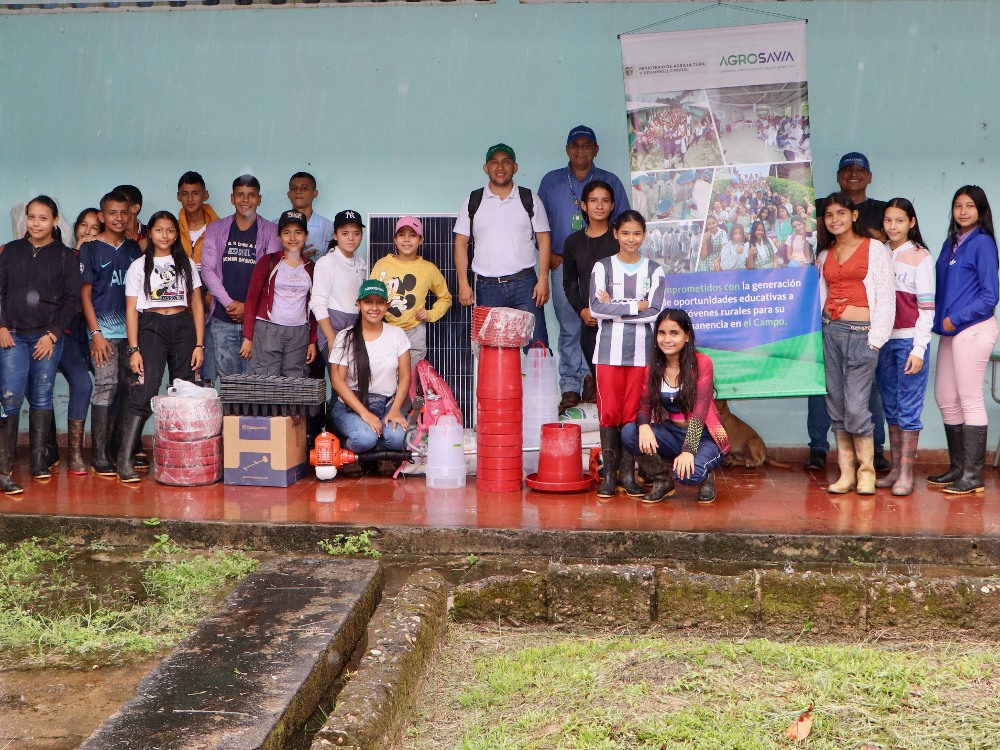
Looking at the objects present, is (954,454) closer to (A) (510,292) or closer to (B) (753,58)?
(B) (753,58)

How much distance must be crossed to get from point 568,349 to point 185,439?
2.86m

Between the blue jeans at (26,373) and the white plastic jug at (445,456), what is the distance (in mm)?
2563

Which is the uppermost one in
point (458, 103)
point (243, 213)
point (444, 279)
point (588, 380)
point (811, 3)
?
point (811, 3)

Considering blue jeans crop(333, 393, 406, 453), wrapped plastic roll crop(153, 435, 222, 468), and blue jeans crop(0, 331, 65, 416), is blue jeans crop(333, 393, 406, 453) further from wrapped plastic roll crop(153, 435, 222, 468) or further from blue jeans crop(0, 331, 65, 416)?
blue jeans crop(0, 331, 65, 416)

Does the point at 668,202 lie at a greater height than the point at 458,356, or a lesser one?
greater

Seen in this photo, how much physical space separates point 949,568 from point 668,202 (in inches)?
114

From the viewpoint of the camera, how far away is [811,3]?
829cm

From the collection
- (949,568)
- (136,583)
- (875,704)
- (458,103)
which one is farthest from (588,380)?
(875,704)

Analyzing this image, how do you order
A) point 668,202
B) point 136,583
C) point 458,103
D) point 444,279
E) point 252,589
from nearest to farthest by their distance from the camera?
1. point 252,589
2. point 136,583
3. point 668,202
4. point 444,279
5. point 458,103

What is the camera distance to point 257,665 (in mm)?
4016

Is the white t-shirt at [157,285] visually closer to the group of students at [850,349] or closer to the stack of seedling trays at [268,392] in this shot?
the stack of seedling trays at [268,392]

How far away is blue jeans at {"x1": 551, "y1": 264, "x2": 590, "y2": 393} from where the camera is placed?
27.1 ft

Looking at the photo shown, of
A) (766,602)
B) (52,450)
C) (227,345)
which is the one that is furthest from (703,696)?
(52,450)

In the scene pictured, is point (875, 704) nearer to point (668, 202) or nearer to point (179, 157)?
point (668, 202)
